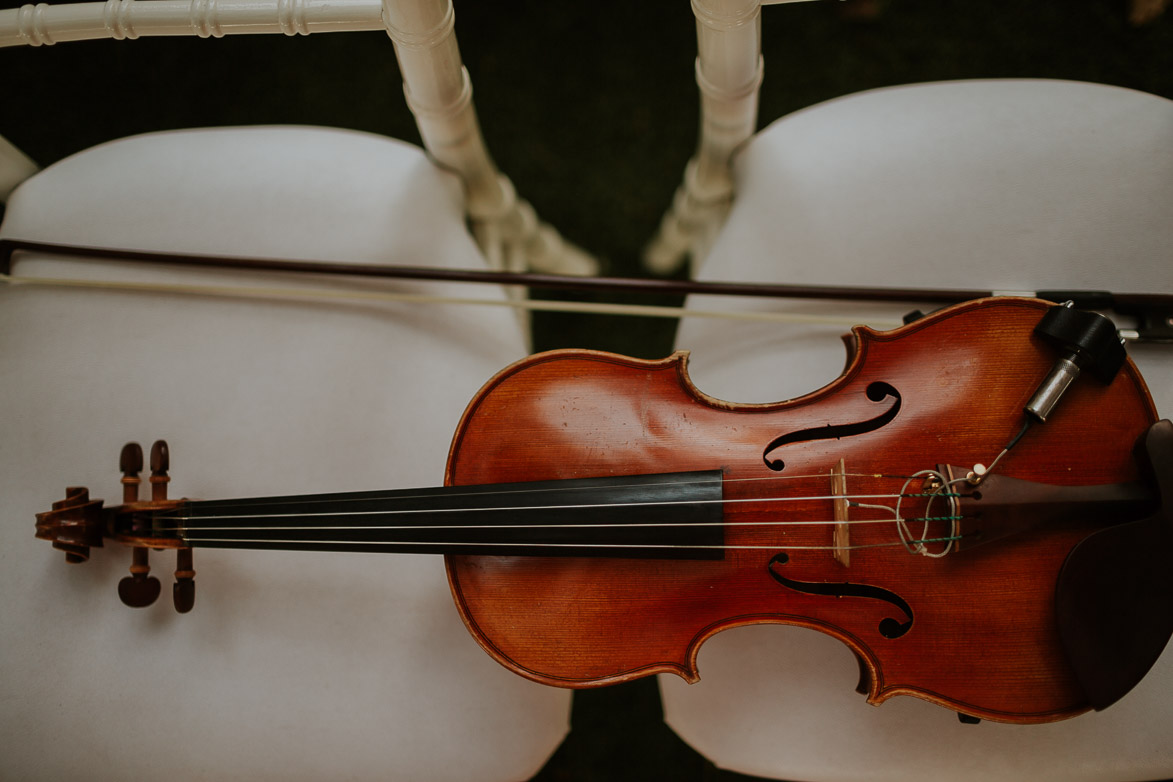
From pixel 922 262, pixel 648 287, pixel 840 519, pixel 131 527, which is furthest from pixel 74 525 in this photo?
pixel 922 262

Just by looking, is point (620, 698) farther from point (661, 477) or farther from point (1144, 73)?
point (1144, 73)

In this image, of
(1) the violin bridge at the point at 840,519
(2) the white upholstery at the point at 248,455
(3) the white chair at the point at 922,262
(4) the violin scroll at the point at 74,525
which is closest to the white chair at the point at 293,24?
(2) the white upholstery at the point at 248,455

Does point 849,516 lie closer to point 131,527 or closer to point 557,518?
point 557,518

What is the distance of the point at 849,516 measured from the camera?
939 mm

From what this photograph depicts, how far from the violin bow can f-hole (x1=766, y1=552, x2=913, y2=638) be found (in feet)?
1.28

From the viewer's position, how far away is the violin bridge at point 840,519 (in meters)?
0.92

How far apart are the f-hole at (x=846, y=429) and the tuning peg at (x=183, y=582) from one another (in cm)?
83

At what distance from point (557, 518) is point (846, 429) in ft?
1.34

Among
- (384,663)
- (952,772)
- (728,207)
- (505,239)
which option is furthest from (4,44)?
(952,772)

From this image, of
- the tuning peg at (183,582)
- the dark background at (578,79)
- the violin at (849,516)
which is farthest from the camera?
the dark background at (578,79)

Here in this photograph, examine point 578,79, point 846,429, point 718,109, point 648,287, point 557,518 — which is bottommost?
point 557,518

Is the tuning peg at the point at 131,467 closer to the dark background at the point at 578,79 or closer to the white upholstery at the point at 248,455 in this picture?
the white upholstery at the point at 248,455

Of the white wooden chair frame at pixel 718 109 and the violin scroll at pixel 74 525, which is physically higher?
the white wooden chair frame at pixel 718 109

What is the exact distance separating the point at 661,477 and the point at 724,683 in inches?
14.8
